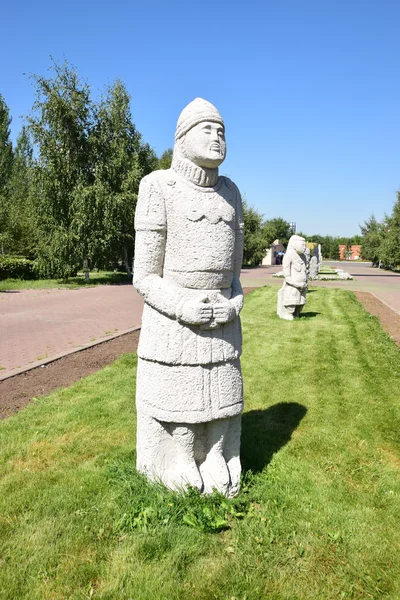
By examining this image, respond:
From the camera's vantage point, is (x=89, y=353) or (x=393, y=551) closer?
(x=393, y=551)

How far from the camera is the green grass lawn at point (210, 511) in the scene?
2.54 m

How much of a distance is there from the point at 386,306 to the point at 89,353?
1083 centimetres

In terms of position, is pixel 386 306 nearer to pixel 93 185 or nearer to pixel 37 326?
pixel 37 326

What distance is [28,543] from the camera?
284 cm

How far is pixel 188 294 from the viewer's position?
119 inches

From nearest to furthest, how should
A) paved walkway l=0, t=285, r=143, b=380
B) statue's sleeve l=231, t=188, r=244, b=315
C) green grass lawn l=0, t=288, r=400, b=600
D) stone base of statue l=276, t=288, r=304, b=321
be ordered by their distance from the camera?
green grass lawn l=0, t=288, r=400, b=600 < statue's sleeve l=231, t=188, r=244, b=315 < paved walkway l=0, t=285, r=143, b=380 < stone base of statue l=276, t=288, r=304, b=321

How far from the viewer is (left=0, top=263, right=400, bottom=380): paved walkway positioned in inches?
321

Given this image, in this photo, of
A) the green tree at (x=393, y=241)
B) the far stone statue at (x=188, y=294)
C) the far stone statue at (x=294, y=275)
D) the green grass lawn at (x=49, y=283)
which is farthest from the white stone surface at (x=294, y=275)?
the green tree at (x=393, y=241)

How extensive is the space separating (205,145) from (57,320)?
31.2ft

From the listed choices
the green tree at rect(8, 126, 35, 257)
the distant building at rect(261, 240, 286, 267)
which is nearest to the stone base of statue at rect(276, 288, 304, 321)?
the green tree at rect(8, 126, 35, 257)

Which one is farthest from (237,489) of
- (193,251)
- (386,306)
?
(386,306)

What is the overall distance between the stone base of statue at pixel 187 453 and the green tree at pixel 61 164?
16.9 metres

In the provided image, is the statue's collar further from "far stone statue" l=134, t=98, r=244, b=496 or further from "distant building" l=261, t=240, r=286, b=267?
"distant building" l=261, t=240, r=286, b=267

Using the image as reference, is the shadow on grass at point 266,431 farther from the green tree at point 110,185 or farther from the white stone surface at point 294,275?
the green tree at point 110,185
